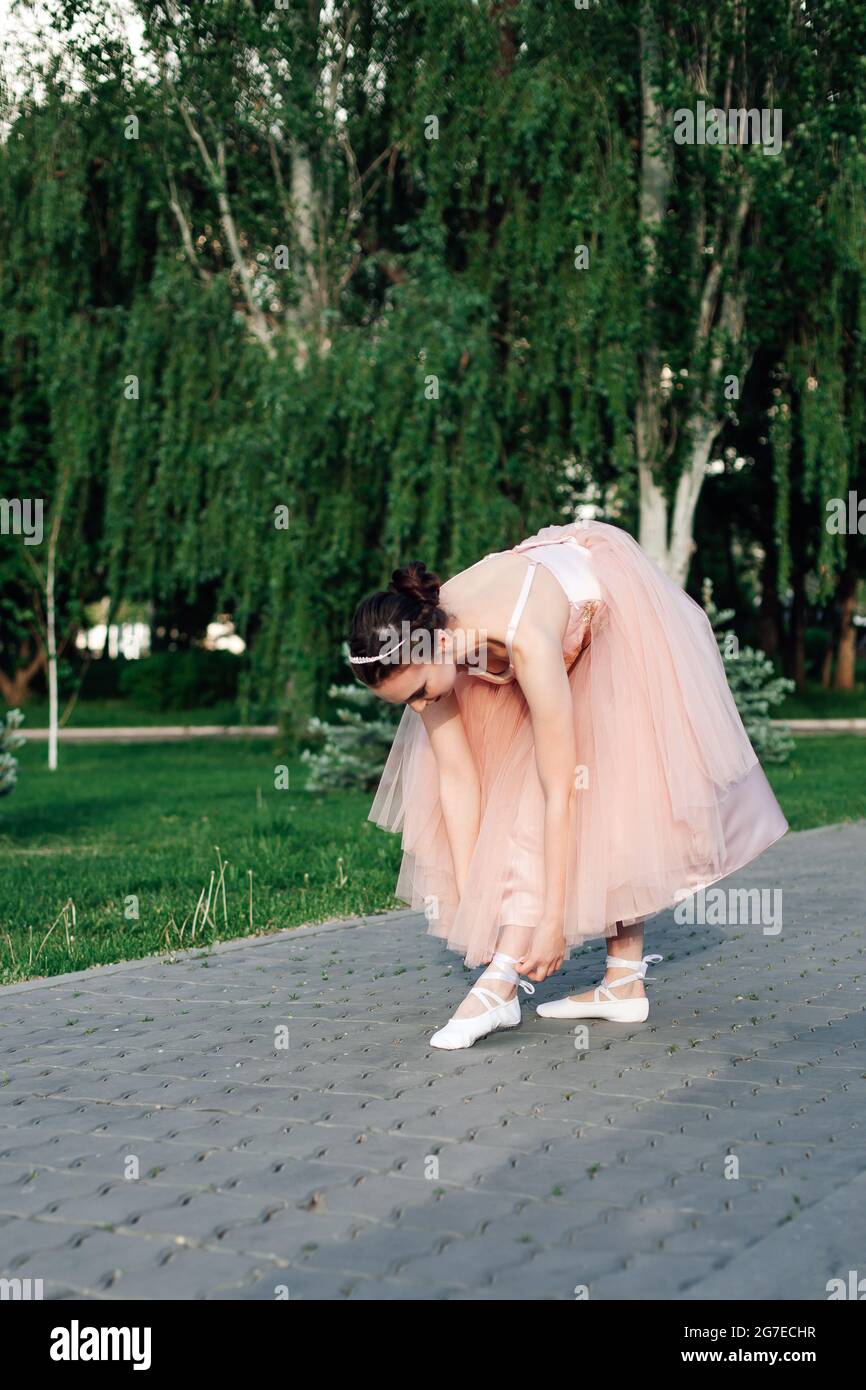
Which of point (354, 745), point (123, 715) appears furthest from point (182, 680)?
point (354, 745)

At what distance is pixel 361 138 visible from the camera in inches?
761

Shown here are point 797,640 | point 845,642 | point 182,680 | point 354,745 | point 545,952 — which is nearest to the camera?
point 545,952

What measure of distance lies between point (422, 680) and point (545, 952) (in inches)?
39.8

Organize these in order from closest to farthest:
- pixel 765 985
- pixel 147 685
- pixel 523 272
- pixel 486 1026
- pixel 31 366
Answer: pixel 486 1026
pixel 765 985
pixel 523 272
pixel 31 366
pixel 147 685

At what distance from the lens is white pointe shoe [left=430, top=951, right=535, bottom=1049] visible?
5145mm

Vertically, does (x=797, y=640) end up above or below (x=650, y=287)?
below

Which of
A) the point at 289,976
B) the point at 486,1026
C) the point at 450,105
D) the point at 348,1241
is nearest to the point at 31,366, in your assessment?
the point at 450,105

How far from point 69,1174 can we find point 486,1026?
174 cm

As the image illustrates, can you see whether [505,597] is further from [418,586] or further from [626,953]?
[626,953]

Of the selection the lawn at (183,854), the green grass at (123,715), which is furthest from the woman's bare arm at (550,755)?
the green grass at (123,715)

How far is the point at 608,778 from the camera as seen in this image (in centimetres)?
527

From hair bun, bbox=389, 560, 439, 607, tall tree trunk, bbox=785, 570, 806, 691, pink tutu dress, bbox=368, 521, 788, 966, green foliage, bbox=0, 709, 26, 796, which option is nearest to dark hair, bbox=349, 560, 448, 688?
hair bun, bbox=389, 560, 439, 607

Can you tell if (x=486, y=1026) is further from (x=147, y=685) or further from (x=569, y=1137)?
(x=147, y=685)

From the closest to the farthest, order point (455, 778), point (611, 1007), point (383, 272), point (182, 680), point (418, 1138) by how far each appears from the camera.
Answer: point (418, 1138) < point (455, 778) < point (611, 1007) < point (383, 272) < point (182, 680)
